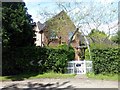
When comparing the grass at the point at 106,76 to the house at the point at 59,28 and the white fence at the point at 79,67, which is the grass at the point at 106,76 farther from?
the house at the point at 59,28

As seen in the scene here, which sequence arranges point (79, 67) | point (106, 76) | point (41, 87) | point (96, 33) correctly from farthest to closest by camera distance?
point (96, 33) < point (79, 67) < point (106, 76) < point (41, 87)

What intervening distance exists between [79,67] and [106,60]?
2558mm

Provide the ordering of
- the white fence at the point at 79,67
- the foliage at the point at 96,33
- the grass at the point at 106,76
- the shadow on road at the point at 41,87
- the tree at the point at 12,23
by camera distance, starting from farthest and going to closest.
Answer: the foliage at the point at 96,33
the white fence at the point at 79,67
the tree at the point at 12,23
the grass at the point at 106,76
the shadow on road at the point at 41,87

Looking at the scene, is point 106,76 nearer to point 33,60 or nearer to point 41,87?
point 41,87

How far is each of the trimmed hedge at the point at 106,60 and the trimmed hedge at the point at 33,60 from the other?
2.22m

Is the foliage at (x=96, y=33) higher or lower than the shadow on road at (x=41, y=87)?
higher

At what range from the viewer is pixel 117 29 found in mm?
31094

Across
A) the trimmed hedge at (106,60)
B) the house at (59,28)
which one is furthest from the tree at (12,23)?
the house at (59,28)

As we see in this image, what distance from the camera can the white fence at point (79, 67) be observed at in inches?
688

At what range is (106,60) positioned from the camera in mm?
15922

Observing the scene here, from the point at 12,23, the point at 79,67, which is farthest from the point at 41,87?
the point at 79,67

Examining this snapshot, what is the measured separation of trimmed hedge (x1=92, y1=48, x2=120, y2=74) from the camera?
15766 mm

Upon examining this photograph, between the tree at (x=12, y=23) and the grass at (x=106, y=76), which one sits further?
the tree at (x=12, y=23)

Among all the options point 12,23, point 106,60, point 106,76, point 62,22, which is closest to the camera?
point 106,76
